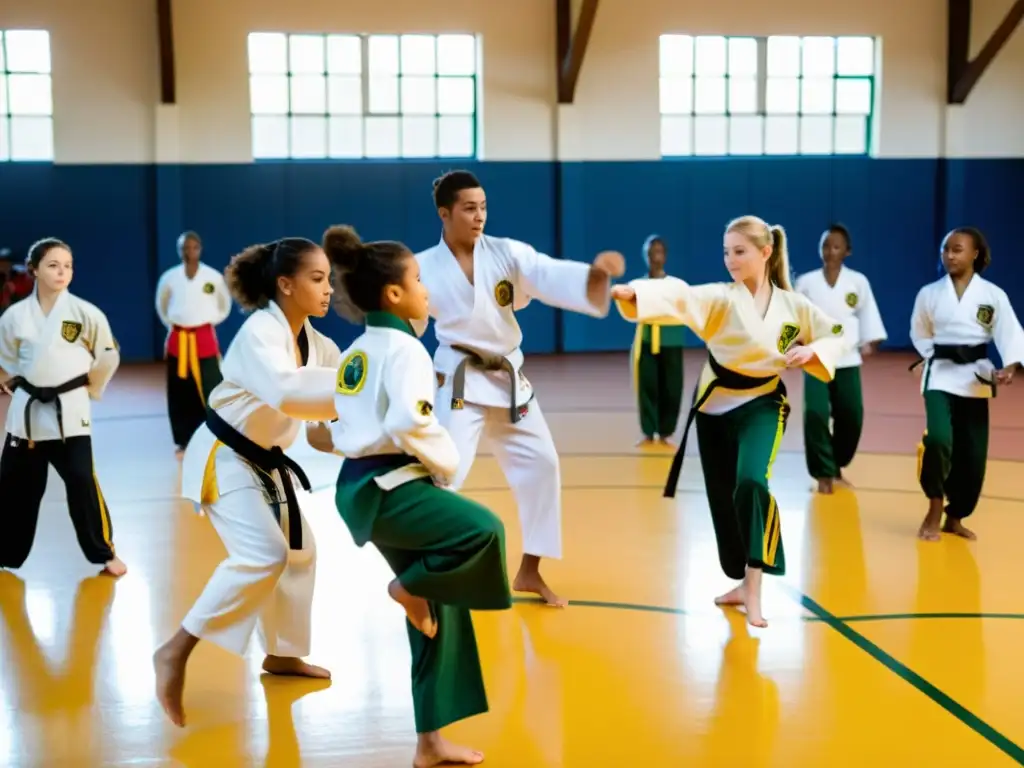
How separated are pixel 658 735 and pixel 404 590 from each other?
88 cm

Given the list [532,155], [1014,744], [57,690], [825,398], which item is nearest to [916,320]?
[825,398]

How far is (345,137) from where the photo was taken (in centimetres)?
1465

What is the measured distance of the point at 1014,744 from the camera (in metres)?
3.24

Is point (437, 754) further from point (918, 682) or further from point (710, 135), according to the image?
point (710, 135)

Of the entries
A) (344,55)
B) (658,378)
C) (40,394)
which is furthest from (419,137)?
(40,394)

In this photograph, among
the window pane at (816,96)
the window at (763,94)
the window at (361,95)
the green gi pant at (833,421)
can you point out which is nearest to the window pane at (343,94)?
the window at (361,95)

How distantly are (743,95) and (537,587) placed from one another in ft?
37.8

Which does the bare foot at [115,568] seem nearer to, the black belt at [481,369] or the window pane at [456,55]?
the black belt at [481,369]

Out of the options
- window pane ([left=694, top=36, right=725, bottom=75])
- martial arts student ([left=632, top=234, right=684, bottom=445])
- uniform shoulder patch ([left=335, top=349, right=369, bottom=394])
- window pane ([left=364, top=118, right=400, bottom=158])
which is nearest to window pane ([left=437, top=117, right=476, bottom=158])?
window pane ([left=364, top=118, right=400, bottom=158])

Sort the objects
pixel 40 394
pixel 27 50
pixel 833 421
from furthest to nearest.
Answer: pixel 27 50 < pixel 833 421 < pixel 40 394

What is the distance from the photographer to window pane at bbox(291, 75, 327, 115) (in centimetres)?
1441

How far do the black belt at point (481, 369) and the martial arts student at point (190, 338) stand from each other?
419 cm

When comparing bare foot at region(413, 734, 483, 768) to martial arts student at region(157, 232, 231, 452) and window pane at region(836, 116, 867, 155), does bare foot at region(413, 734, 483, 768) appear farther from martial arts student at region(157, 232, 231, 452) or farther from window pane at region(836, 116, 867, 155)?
window pane at region(836, 116, 867, 155)

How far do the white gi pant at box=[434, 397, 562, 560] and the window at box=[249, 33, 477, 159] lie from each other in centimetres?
1055
